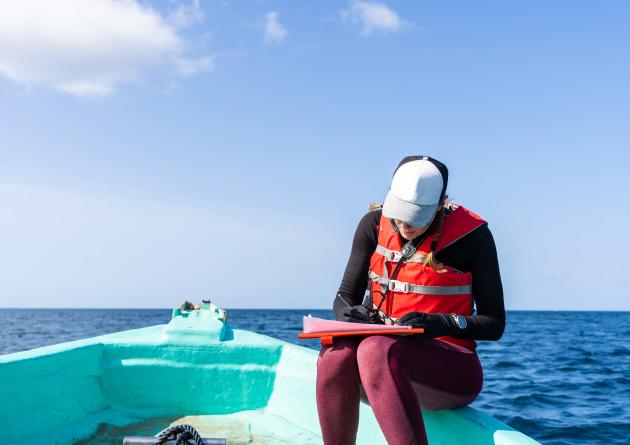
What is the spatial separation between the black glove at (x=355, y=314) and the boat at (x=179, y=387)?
73 centimetres

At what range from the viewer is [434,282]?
226 cm

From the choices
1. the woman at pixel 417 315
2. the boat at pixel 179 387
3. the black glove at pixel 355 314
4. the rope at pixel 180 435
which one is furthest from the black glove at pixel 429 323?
the boat at pixel 179 387

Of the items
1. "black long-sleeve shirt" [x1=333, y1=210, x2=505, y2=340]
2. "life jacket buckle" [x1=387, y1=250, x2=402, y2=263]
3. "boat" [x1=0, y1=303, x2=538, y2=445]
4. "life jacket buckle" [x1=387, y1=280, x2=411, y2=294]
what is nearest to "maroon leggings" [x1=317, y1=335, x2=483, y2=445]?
"black long-sleeve shirt" [x1=333, y1=210, x2=505, y2=340]

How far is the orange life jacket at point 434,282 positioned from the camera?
2250 mm

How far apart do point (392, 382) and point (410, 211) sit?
596 mm

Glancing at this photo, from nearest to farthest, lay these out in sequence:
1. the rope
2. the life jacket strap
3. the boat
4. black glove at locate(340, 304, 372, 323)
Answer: the rope < black glove at locate(340, 304, 372, 323) < the life jacket strap < the boat

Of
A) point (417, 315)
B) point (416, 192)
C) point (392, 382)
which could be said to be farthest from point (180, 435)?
point (416, 192)

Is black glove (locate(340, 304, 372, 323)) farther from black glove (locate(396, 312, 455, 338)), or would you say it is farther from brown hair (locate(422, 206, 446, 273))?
brown hair (locate(422, 206, 446, 273))

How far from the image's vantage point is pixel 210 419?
307cm

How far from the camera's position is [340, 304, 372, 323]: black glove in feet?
7.19

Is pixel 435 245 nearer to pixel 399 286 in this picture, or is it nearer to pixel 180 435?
pixel 399 286

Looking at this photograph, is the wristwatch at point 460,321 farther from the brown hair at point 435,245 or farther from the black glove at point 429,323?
the brown hair at point 435,245

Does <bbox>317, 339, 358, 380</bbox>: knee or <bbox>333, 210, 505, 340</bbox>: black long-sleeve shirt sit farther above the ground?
<bbox>333, 210, 505, 340</bbox>: black long-sleeve shirt

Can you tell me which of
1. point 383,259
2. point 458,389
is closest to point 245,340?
point 383,259
